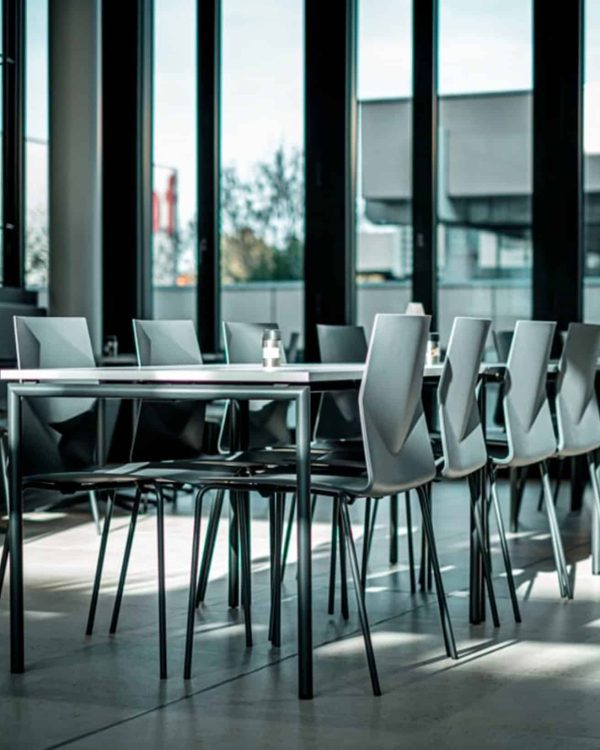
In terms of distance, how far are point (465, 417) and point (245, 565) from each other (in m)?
0.86

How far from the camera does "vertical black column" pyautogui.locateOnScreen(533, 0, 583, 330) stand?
8.54 m

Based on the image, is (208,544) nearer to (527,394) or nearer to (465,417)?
(465,417)

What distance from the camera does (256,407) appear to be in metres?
5.43

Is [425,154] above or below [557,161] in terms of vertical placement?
above

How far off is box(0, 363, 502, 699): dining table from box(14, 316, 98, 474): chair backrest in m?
0.39

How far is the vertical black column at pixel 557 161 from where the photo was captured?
8.54 meters

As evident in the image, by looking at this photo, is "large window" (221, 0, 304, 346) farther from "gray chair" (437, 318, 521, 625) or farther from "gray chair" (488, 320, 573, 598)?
"gray chair" (437, 318, 521, 625)

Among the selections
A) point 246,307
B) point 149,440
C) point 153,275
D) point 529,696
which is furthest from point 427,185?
point 529,696

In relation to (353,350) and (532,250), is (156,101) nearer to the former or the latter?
(532,250)

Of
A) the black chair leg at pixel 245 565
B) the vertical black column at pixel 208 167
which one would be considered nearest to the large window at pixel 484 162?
the vertical black column at pixel 208 167

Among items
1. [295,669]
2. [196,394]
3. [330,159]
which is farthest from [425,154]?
[295,669]

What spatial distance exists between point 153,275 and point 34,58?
188cm

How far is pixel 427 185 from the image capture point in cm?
904

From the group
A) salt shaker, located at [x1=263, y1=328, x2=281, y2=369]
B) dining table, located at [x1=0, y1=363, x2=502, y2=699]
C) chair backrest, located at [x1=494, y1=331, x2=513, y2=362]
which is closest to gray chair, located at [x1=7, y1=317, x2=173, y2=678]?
dining table, located at [x1=0, y1=363, x2=502, y2=699]
